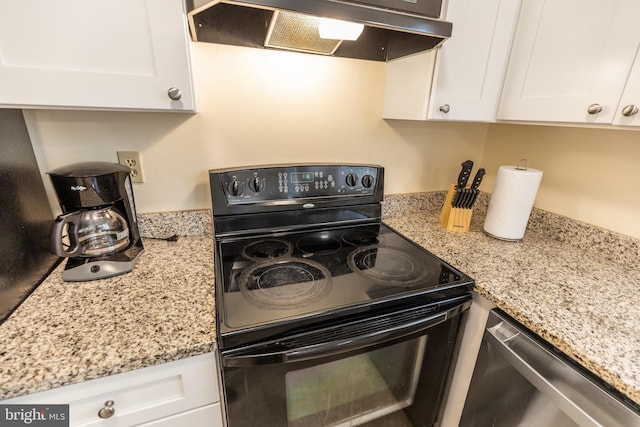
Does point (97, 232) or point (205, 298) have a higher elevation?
point (97, 232)

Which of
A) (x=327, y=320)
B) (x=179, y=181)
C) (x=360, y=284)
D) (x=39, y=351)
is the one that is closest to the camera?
(x=39, y=351)

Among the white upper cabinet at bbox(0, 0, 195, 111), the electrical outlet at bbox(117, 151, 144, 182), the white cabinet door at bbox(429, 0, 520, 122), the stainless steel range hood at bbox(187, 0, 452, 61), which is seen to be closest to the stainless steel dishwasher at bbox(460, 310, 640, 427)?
the white cabinet door at bbox(429, 0, 520, 122)

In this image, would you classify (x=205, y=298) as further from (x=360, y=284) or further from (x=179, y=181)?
(x=179, y=181)

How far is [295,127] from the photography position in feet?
3.87

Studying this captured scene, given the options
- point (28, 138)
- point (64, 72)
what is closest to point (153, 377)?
point (64, 72)

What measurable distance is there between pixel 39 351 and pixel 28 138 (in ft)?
2.21

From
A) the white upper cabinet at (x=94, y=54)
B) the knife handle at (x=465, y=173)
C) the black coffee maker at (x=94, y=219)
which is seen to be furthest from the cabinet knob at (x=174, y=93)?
the knife handle at (x=465, y=173)

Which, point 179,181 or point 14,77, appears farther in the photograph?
point 179,181

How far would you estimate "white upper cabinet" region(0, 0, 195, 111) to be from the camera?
0.60 m

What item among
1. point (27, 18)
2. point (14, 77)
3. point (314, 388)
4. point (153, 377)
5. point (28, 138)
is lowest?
point (314, 388)

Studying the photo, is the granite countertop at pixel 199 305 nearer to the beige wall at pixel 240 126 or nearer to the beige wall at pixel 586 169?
the beige wall at pixel 586 169

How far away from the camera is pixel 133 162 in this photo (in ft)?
3.36

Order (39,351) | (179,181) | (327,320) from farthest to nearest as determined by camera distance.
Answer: (179,181)
(327,320)
(39,351)

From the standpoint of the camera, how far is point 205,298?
75cm
